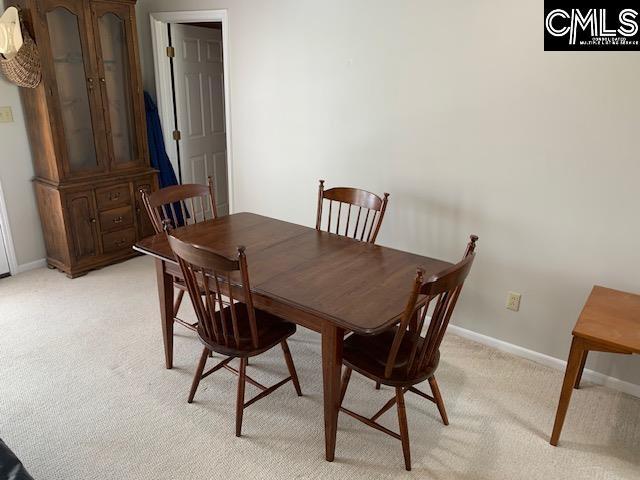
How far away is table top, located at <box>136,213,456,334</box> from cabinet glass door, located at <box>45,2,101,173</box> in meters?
1.61

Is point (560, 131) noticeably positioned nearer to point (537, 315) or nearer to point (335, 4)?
point (537, 315)

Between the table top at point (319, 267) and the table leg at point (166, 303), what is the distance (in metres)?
0.15

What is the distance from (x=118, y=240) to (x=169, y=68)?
61.5 inches

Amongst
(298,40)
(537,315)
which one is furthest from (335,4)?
(537,315)

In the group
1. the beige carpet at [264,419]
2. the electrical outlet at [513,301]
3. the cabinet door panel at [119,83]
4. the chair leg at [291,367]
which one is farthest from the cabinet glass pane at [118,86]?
the electrical outlet at [513,301]

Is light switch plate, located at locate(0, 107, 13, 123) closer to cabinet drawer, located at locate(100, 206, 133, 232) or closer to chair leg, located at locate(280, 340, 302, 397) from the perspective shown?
cabinet drawer, located at locate(100, 206, 133, 232)

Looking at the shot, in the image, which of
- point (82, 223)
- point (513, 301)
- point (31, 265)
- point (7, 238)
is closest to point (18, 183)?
point (7, 238)

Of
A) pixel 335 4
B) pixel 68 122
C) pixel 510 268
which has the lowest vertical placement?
pixel 510 268

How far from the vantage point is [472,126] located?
2.66 metres

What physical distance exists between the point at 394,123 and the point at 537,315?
139 centimetres

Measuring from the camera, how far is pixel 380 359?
6.52 ft

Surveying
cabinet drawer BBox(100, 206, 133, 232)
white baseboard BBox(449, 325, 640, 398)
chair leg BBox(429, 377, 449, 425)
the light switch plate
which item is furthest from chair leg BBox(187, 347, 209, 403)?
the light switch plate

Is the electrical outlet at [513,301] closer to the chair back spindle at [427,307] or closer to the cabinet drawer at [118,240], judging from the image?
the chair back spindle at [427,307]

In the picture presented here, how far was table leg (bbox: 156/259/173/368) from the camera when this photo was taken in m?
2.46
